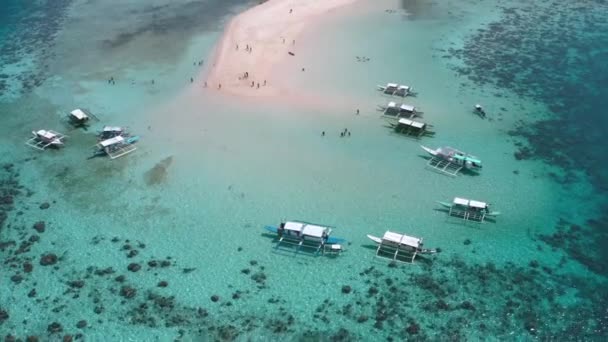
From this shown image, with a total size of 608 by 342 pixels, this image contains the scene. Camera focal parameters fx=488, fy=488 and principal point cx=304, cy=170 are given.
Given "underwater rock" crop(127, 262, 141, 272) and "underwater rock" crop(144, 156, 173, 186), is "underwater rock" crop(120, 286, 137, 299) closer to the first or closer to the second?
"underwater rock" crop(127, 262, 141, 272)

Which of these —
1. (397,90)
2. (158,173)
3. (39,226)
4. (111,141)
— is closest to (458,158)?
(397,90)

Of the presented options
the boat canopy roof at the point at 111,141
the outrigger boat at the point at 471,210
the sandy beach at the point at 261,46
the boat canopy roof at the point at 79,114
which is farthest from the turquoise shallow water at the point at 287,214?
the sandy beach at the point at 261,46

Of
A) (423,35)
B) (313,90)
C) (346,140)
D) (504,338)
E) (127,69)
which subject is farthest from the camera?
(423,35)

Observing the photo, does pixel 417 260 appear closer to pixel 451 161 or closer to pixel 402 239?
pixel 402 239

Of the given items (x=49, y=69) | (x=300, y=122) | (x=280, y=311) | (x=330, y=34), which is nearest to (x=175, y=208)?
(x=280, y=311)

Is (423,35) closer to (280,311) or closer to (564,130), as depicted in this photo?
(564,130)

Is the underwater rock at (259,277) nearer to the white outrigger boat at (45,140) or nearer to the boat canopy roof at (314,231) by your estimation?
the boat canopy roof at (314,231)

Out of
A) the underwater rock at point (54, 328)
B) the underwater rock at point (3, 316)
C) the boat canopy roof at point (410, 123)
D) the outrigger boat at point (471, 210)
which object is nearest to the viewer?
the underwater rock at point (54, 328)
